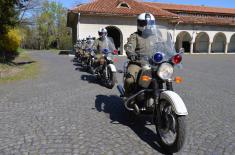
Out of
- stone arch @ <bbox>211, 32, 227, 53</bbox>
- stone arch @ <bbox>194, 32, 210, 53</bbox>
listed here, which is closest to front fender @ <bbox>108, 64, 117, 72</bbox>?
stone arch @ <bbox>194, 32, 210, 53</bbox>

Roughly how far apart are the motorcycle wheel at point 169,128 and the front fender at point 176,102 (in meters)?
0.07

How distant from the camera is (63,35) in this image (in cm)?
7019

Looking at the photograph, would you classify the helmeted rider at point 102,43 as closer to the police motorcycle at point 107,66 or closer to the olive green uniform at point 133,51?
the police motorcycle at point 107,66

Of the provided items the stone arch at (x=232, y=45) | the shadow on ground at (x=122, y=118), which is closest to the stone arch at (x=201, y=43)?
the stone arch at (x=232, y=45)

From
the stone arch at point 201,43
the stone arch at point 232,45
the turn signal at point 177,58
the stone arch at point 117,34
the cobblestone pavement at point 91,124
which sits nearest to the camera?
the turn signal at point 177,58

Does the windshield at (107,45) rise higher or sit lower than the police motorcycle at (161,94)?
higher

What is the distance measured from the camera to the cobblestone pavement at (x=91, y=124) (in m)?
4.53

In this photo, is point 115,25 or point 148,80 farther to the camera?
point 115,25

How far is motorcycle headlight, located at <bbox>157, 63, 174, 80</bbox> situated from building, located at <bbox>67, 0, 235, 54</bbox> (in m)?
19.3

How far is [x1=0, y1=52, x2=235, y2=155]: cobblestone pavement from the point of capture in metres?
4.53

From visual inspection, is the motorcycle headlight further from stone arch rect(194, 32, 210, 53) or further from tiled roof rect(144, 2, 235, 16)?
stone arch rect(194, 32, 210, 53)

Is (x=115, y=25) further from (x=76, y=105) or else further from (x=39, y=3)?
(x=76, y=105)

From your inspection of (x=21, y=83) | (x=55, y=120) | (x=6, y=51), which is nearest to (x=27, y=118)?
(x=55, y=120)

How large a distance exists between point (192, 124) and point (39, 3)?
Result: 115 feet
